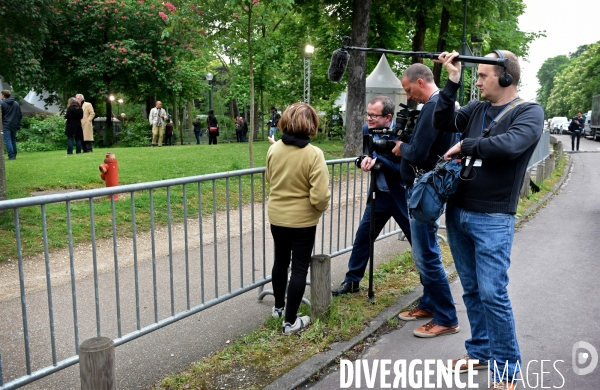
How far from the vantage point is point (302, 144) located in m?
4.12

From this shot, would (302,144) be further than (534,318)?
No

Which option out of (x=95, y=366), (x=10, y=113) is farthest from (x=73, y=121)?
(x=95, y=366)

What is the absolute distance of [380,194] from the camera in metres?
5.13

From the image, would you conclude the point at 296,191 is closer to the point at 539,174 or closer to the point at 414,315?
the point at 414,315

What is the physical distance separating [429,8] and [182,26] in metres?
10.6

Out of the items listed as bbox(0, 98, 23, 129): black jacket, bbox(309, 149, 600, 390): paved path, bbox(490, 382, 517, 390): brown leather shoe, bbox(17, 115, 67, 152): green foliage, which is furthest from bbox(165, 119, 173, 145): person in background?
bbox(490, 382, 517, 390): brown leather shoe

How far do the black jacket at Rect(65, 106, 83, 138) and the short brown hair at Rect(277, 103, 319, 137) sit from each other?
15018mm

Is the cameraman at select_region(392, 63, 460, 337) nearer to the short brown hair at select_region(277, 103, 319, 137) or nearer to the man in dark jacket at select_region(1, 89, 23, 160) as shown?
the short brown hair at select_region(277, 103, 319, 137)

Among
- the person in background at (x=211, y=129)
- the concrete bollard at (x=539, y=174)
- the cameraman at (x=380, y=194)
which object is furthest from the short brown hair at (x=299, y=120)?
the person in background at (x=211, y=129)

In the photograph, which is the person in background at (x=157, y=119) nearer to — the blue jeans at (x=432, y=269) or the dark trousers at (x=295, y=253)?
the dark trousers at (x=295, y=253)

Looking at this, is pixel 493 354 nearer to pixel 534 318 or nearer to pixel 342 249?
pixel 534 318

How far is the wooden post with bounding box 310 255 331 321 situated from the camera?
449 cm

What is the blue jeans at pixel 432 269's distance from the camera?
4.24 meters

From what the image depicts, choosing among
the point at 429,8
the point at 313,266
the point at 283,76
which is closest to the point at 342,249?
the point at 313,266
